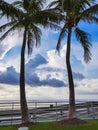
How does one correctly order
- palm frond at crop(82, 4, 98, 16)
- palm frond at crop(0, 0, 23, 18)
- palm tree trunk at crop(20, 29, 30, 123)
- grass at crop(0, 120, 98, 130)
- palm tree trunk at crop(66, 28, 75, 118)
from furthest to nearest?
palm tree trunk at crop(20, 29, 30, 123), palm tree trunk at crop(66, 28, 75, 118), palm frond at crop(82, 4, 98, 16), palm frond at crop(0, 0, 23, 18), grass at crop(0, 120, 98, 130)

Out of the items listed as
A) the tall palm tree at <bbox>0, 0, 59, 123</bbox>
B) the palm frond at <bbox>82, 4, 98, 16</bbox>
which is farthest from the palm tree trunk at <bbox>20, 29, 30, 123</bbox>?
the palm frond at <bbox>82, 4, 98, 16</bbox>

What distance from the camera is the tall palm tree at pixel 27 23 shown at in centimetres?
3089

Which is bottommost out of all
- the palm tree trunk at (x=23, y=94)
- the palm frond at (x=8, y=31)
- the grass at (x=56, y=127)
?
the grass at (x=56, y=127)

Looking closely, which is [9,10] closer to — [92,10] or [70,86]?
[92,10]

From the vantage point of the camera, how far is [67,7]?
103 ft

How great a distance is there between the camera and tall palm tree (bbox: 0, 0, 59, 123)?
30.9 metres

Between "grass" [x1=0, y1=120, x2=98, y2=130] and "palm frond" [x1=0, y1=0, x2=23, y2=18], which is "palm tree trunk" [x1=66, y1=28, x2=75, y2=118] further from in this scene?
"palm frond" [x1=0, y1=0, x2=23, y2=18]

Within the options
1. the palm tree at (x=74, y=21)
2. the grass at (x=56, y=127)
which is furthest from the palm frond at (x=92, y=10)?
the grass at (x=56, y=127)

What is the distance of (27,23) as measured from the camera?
1248 inches

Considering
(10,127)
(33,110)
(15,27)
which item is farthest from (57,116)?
(15,27)

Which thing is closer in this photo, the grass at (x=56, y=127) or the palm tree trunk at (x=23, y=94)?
the grass at (x=56, y=127)

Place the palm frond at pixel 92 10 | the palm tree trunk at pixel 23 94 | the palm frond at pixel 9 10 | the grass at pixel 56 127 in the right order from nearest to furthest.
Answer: the grass at pixel 56 127
the palm frond at pixel 9 10
the palm frond at pixel 92 10
the palm tree trunk at pixel 23 94

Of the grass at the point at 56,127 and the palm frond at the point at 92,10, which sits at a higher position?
the palm frond at the point at 92,10

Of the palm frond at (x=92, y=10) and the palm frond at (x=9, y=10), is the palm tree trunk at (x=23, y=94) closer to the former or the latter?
the palm frond at (x=9, y=10)
